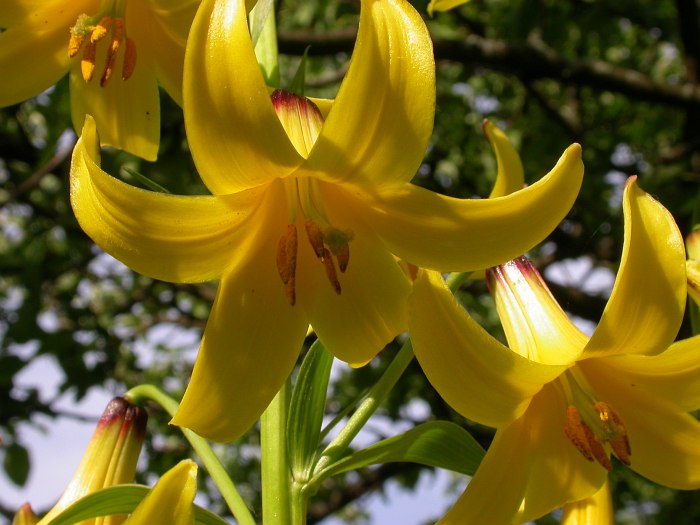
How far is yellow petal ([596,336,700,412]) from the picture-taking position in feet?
3.67

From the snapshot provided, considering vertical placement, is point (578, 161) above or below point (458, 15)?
above

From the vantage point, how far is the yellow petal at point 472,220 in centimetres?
96

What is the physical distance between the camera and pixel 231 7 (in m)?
0.86

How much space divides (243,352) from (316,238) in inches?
6.2

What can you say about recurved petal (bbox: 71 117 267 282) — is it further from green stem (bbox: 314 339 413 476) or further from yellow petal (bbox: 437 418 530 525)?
yellow petal (bbox: 437 418 530 525)

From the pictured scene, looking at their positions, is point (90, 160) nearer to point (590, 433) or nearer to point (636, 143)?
point (590, 433)

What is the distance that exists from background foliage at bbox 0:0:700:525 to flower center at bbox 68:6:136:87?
1180 millimetres

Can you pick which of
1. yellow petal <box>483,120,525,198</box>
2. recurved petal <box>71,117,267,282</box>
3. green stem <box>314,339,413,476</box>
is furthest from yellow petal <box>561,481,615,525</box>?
recurved petal <box>71,117,267,282</box>

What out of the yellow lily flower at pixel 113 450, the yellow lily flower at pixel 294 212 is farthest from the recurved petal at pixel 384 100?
the yellow lily flower at pixel 113 450

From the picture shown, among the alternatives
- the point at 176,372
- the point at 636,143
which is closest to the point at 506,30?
the point at 636,143

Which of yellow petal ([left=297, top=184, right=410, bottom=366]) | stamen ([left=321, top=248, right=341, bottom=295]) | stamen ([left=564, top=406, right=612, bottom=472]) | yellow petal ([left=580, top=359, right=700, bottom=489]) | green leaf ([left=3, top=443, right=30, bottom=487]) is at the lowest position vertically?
green leaf ([left=3, top=443, right=30, bottom=487])

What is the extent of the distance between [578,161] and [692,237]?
1.48ft

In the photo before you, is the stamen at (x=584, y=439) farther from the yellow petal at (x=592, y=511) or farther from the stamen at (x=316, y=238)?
the stamen at (x=316, y=238)

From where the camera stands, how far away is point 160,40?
1.31m
